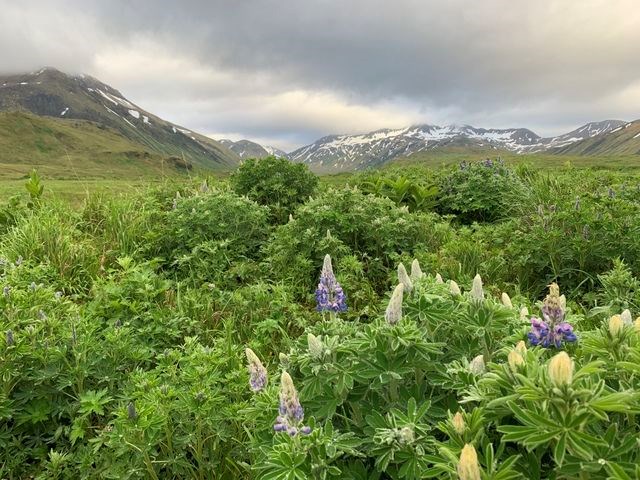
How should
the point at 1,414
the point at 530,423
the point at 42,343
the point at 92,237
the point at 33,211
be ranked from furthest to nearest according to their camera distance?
the point at 33,211 < the point at 92,237 < the point at 42,343 < the point at 1,414 < the point at 530,423

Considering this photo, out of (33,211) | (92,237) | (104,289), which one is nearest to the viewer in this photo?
(104,289)

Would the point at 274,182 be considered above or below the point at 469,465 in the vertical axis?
above

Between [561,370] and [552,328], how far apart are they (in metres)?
0.67

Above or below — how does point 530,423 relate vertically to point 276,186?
below

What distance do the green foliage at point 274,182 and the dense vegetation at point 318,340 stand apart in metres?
0.04

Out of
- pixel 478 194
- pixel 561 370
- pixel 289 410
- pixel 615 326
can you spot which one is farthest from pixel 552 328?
pixel 478 194

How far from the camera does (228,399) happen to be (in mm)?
3346

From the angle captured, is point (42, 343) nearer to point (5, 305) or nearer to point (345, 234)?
point (5, 305)

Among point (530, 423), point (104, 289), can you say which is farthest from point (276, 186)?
point (530, 423)

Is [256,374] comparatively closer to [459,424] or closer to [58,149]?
[459,424]

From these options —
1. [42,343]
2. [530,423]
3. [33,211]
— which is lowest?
[42,343]

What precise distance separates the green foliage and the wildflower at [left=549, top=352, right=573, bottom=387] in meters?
7.21

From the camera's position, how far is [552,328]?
77.0 inches

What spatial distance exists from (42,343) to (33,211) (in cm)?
A: 541
